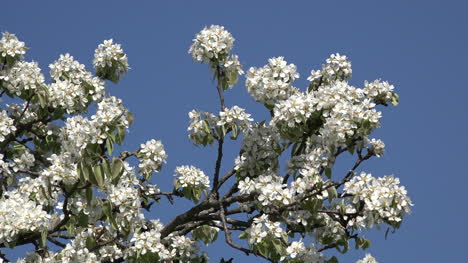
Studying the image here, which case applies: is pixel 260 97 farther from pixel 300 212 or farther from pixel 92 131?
pixel 92 131

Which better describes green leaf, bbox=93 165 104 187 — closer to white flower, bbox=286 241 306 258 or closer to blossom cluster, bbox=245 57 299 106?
white flower, bbox=286 241 306 258

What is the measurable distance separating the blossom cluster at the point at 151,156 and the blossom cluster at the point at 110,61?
1998 millimetres

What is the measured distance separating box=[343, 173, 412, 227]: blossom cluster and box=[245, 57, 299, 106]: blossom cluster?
1.75m

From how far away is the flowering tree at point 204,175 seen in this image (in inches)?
406

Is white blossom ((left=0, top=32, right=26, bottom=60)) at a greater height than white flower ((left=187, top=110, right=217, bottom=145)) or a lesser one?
greater

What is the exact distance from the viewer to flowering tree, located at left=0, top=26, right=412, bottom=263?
1032 cm

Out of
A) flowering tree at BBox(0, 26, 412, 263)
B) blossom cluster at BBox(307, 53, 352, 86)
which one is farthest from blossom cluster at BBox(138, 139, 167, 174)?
blossom cluster at BBox(307, 53, 352, 86)

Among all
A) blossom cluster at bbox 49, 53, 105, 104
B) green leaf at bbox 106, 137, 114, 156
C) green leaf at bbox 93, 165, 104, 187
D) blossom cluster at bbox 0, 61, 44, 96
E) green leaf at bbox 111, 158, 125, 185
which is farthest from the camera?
Result: blossom cluster at bbox 49, 53, 105, 104

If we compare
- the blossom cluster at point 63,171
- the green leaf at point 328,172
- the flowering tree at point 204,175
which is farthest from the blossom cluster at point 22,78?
the green leaf at point 328,172

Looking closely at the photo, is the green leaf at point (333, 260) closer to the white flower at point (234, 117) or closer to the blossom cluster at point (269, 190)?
the blossom cluster at point (269, 190)

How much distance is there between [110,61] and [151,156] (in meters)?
2.15

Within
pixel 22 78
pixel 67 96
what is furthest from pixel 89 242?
pixel 22 78

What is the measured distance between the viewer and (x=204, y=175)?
1221 cm

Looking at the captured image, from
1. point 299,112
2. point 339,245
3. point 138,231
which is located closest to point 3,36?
point 138,231
